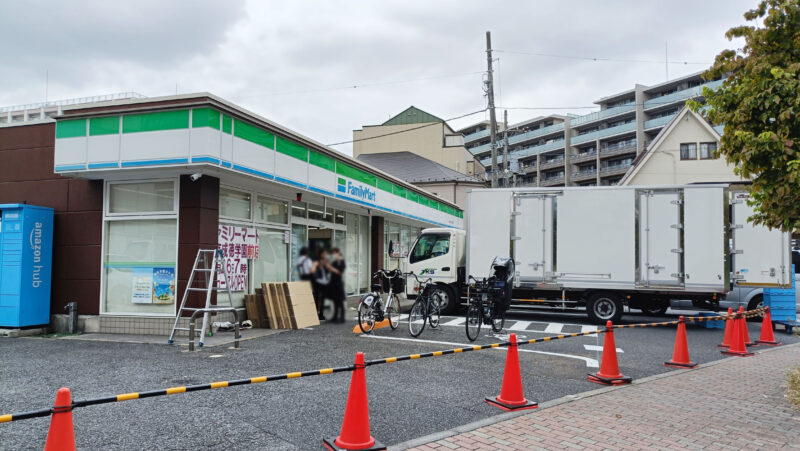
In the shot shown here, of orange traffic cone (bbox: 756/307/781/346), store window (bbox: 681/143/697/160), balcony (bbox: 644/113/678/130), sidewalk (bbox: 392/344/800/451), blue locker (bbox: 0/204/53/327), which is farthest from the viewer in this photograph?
balcony (bbox: 644/113/678/130)

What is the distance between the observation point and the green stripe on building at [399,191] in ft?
60.7

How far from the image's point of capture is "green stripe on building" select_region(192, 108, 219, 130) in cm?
960

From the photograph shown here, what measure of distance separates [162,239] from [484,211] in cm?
837

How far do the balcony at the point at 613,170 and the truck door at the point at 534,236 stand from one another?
192 feet

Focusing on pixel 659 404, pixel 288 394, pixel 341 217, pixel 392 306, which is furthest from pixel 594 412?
pixel 392 306

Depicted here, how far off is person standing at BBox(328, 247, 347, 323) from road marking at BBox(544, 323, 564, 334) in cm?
1211

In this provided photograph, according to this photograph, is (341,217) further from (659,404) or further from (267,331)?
(267,331)

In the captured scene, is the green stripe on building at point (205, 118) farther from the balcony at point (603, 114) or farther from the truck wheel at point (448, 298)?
the balcony at point (603, 114)

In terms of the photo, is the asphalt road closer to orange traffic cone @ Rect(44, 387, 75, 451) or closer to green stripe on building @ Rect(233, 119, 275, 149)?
orange traffic cone @ Rect(44, 387, 75, 451)

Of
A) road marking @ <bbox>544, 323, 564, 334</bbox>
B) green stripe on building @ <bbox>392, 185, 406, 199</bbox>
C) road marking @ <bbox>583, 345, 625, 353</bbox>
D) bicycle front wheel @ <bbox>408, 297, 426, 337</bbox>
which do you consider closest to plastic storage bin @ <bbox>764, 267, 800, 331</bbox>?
road marking @ <bbox>544, 323, 564, 334</bbox>

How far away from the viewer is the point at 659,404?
6.39 metres

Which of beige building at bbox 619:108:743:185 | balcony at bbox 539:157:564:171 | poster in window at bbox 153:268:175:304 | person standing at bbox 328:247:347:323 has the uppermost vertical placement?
balcony at bbox 539:157:564:171

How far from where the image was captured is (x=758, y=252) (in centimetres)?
1312

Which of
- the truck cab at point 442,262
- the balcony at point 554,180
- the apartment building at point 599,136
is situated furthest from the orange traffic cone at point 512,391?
the balcony at point 554,180
